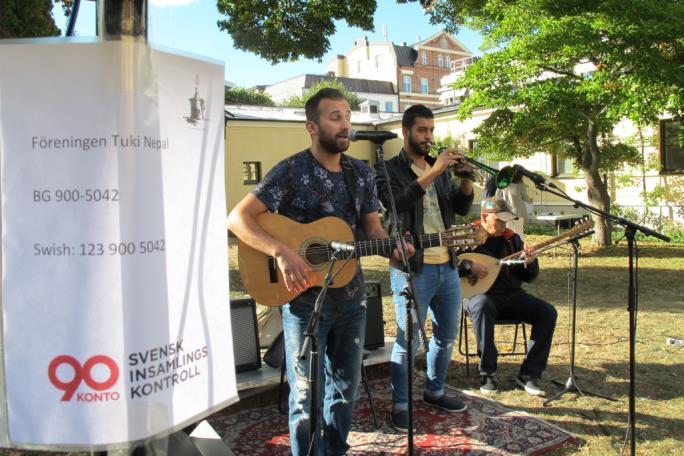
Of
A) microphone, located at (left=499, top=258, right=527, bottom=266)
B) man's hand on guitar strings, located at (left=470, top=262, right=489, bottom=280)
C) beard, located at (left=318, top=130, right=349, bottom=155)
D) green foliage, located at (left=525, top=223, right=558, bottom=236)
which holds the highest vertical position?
beard, located at (left=318, top=130, right=349, bottom=155)

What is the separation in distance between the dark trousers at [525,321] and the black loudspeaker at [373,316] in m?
0.77

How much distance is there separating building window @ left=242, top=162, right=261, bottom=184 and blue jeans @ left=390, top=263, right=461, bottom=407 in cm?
2021

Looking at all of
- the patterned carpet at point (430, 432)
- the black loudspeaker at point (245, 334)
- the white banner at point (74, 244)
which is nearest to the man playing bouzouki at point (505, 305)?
the patterned carpet at point (430, 432)

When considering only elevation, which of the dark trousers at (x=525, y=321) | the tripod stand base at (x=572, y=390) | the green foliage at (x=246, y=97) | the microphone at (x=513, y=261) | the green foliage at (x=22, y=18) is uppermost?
the green foliage at (x=246, y=97)

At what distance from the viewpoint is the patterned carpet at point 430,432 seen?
3.71m

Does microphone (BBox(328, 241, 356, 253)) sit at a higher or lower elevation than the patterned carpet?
higher

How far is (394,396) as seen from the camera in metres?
3.99

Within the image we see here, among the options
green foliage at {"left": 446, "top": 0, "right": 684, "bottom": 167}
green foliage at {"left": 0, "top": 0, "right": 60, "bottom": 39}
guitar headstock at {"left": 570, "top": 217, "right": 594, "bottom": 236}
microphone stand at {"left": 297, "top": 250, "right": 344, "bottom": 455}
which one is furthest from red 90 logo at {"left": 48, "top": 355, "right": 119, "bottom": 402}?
green foliage at {"left": 446, "top": 0, "right": 684, "bottom": 167}

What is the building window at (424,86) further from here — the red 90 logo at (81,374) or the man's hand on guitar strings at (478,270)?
the red 90 logo at (81,374)

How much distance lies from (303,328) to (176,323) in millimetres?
1100

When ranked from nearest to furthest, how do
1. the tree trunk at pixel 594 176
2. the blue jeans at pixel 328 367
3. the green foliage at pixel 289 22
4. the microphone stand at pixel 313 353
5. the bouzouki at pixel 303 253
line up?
the microphone stand at pixel 313 353, the blue jeans at pixel 328 367, the bouzouki at pixel 303 253, the green foliage at pixel 289 22, the tree trunk at pixel 594 176

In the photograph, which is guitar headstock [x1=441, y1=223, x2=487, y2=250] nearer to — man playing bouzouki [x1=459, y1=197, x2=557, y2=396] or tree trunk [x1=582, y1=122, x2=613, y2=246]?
man playing bouzouki [x1=459, y1=197, x2=557, y2=396]

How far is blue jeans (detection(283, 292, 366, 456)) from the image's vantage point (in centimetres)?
280

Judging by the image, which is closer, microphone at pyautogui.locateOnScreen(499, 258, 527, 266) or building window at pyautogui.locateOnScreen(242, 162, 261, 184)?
microphone at pyautogui.locateOnScreen(499, 258, 527, 266)
